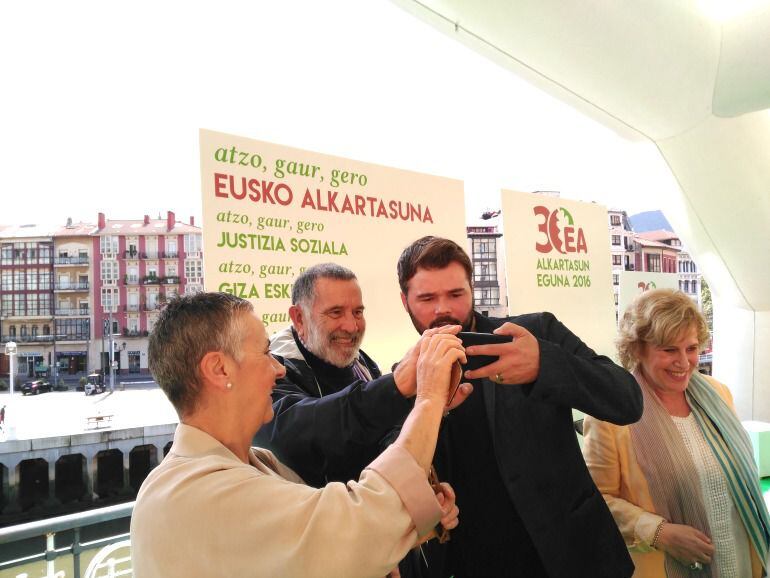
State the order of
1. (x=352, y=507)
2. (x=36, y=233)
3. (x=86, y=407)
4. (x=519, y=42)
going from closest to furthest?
(x=352, y=507) → (x=519, y=42) → (x=36, y=233) → (x=86, y=407)

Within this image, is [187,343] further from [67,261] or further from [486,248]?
[67,261]

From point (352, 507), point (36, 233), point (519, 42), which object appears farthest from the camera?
point (36, 233)

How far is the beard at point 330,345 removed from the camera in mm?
1458

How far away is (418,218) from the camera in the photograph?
11.2ft

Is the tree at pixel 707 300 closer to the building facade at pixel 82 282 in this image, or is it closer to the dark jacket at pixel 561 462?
the dark jacket at pixel 561 462

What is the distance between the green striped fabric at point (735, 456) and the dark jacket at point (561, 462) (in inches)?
25.6

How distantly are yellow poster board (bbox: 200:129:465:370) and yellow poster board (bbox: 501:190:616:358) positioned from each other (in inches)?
31.2

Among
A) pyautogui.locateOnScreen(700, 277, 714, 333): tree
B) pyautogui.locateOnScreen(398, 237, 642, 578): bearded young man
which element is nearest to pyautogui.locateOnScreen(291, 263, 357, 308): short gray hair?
pyautogui.locateOnScreen(398, 237, 642, 578): bearded young man

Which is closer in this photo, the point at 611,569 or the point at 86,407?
the point at 611,569

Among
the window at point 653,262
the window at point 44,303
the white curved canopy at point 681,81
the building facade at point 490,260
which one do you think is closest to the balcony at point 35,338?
the window at point 44,303

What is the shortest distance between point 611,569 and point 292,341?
976 millimetres

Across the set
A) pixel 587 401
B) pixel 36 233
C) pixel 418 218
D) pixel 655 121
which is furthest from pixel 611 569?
pixel 36 233

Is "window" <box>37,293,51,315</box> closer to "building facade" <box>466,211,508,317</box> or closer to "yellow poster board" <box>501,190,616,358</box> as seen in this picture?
"building facade" <box>466,211,508,317</box>

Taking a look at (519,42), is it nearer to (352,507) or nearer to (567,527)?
(567,527)
